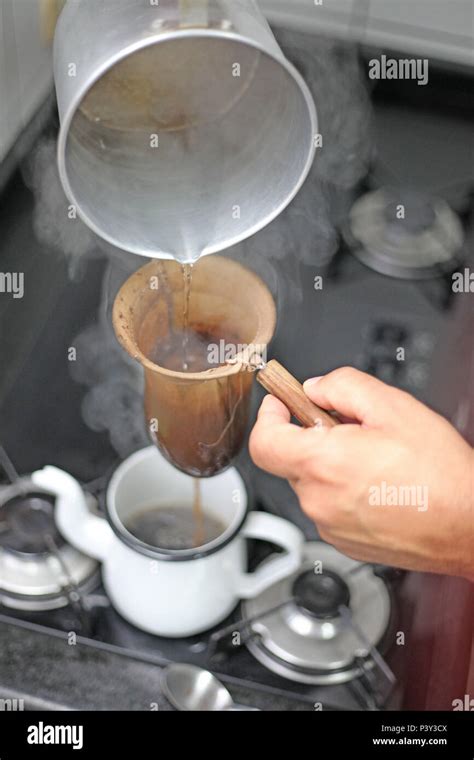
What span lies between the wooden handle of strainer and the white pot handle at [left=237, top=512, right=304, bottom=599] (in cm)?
12

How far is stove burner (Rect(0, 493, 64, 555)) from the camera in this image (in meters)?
0.79

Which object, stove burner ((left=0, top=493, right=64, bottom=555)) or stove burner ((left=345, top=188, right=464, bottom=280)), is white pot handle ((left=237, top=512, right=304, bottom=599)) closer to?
stove burner ((left=0, top=493, right=64, bottom=555))

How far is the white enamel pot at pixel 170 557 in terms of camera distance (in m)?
0.71

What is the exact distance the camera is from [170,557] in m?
0.69

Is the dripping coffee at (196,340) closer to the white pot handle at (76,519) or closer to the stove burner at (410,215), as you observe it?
the white pot handle at (76,519)

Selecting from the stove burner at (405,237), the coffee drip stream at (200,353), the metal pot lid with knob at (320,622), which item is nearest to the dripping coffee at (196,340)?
the coffee drip stream at (200,353)

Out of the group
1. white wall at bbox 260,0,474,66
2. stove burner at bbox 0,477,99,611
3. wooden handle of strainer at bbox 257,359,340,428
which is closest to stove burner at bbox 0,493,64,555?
stove burner at bbox 0,477,99,611

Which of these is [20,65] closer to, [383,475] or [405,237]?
[405,237]

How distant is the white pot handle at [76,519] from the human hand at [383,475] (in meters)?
0.17

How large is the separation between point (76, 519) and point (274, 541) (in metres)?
0.16

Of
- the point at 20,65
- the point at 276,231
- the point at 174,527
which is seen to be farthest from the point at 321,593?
the point at 20,65

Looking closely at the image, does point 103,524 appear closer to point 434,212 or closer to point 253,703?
point 253,703
